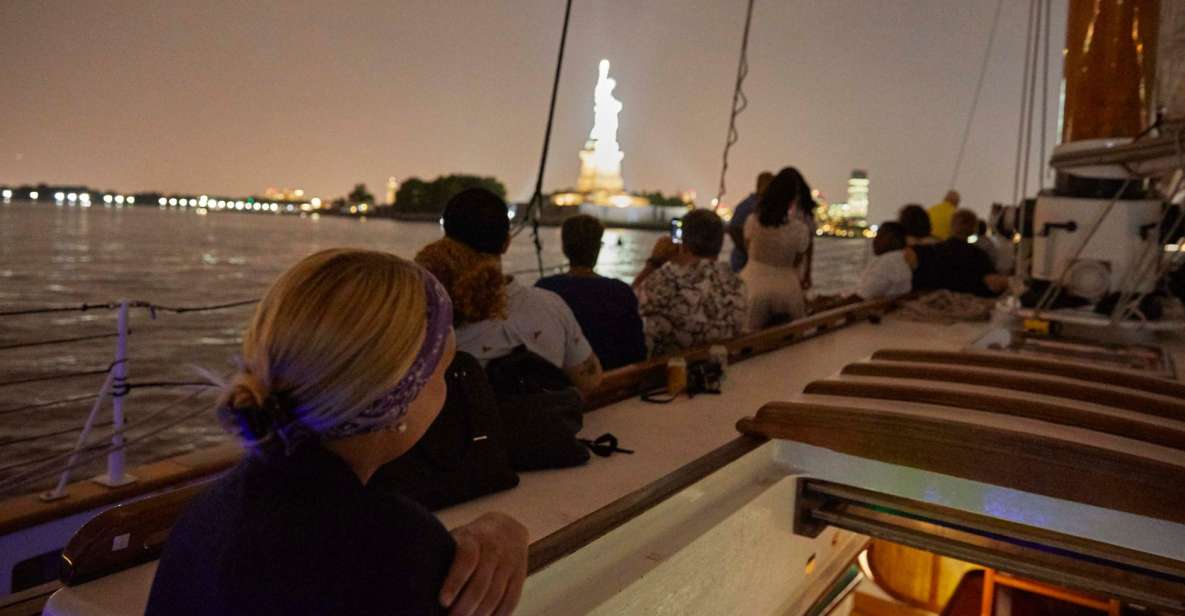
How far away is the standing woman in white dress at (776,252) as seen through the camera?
16.6ft

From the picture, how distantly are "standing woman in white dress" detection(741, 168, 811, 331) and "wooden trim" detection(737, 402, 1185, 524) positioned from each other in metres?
2.63

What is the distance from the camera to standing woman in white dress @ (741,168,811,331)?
199 inches

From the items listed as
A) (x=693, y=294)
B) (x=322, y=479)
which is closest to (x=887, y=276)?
(x=693, y=294)

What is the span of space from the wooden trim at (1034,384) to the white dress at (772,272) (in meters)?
2.06

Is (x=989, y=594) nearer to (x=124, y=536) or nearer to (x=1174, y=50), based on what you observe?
(x=124, y=536)

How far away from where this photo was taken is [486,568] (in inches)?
42.8

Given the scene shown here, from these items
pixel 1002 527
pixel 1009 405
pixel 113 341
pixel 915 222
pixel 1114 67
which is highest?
pixel 1114 67

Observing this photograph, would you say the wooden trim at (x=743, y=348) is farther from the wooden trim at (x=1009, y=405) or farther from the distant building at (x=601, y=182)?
the distant building at (x=601, y=182)

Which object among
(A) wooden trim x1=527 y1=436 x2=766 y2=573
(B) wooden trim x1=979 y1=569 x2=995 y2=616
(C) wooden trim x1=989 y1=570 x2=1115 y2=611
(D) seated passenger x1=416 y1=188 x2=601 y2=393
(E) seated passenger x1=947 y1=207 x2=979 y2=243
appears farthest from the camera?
(E) seated passenger x1=947 y1=207 x2=979 y2=243

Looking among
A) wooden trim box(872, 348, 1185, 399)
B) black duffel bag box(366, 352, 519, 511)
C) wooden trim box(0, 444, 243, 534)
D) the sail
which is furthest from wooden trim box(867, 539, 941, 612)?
the sail

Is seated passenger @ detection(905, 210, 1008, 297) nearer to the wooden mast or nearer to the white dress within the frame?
the white dress

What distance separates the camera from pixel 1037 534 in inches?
90.2

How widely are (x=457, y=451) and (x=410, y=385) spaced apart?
112cm

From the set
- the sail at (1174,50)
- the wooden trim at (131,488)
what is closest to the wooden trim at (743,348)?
the wooden trim at (131,488)
